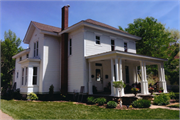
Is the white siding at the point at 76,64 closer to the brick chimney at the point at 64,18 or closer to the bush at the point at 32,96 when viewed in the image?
the brick chimney at the point at 64,18

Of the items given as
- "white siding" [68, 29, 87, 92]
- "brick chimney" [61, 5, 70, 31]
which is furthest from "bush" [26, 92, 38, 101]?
"brick chimney" [61, 5, 70, 31]

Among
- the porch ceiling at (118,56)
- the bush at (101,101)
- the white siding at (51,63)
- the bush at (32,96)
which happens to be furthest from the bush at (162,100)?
the bush at (32,96)

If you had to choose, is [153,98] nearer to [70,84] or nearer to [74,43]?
[70,84]

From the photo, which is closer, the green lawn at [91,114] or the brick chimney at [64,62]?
the green lawn at [91,114]

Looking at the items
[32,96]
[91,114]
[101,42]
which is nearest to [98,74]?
[101,42]

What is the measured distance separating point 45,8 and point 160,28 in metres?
19.6

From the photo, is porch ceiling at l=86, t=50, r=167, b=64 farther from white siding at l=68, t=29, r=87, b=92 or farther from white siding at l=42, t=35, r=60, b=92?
white siding at l=42, t=35, r=60, b=92

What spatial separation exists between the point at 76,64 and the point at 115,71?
3.65 meters

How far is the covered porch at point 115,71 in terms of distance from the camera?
11.4 m

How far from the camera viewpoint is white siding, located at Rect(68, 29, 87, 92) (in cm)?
1334

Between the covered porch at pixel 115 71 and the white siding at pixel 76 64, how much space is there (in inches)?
28.1

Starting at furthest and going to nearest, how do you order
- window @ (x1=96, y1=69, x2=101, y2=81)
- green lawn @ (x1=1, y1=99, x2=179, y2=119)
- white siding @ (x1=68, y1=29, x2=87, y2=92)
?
window @ (x1=96, y1=69, x2=101, y2=81)
white siding @ (x1=68, y1=29, x2=87, y2=92)
green lawn @ (x1=1, y1=99, x2=179, y2=119)

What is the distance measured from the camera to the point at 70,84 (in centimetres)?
1438

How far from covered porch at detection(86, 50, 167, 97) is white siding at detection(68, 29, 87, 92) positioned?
713mm
